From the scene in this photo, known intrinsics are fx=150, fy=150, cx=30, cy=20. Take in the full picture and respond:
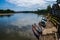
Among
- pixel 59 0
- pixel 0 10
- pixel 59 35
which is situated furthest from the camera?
pixel 0 10

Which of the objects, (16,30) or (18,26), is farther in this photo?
(18,26)

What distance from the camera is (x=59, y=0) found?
4416 centimetres

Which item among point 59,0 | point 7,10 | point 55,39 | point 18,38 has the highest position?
point 59,0

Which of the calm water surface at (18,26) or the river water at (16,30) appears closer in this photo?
the river water at (16,30)

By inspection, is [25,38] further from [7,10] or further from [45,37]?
[7,10]

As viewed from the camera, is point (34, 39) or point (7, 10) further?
point (7, 10)

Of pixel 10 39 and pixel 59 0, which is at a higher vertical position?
pixel 59 0

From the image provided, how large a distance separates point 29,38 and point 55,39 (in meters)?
8.88

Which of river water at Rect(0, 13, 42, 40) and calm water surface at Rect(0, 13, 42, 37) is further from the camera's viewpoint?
calm water surface at Rect(0, 13, 42, 37)

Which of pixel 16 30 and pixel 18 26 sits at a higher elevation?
pixel 16 30

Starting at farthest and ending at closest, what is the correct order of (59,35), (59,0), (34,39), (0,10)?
1. (0,10)
2. (59,0)
3. (34,39)
4. (59,35)

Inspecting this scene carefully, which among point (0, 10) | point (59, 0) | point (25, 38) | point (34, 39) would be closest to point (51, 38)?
point (34, 39)

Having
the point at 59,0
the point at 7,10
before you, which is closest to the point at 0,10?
the point at 7,10

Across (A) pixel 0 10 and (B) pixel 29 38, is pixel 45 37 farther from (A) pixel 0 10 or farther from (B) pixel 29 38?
(A) pixel 0 10
